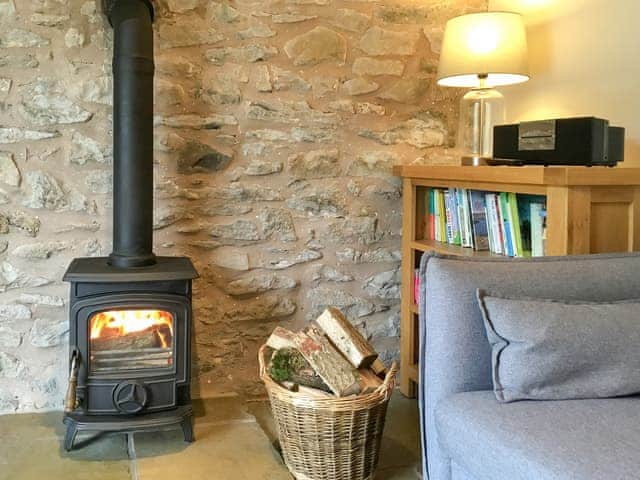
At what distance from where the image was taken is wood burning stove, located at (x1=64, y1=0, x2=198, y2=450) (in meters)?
2.49

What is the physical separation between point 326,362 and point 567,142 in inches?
A: 43.1

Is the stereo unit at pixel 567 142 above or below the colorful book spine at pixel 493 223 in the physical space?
above

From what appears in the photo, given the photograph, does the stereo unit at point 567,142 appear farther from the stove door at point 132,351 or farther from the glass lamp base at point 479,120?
the stove door at point 132,351

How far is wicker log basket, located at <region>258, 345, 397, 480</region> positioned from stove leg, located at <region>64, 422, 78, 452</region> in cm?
71

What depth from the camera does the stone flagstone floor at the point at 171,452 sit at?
7.72 feet

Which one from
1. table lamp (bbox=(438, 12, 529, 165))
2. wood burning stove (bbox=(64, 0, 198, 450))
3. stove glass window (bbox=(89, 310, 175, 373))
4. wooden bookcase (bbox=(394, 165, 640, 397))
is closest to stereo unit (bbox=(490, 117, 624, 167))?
wooden bookcase (bbox=(394, 165, 640, 397))

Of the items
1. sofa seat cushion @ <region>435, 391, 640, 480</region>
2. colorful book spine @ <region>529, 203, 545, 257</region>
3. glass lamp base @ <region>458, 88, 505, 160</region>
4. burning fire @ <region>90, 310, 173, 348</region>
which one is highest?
glass lamp base @ <region>458, 88, 505, 160</region>

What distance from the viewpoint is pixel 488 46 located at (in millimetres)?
2855

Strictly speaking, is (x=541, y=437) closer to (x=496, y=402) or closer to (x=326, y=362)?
(x=496, y=402)

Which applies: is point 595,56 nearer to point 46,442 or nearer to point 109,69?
point 109,69

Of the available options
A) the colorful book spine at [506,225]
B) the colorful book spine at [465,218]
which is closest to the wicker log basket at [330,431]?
the colorful book spine at [506,225]

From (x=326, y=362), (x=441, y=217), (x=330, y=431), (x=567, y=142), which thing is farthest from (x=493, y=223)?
(x=330, y=431)

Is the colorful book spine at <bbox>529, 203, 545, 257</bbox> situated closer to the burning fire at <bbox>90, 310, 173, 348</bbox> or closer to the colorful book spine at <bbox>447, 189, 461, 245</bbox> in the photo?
the colorful book spine at <bbox>447, 189, 461, 245</bbox>

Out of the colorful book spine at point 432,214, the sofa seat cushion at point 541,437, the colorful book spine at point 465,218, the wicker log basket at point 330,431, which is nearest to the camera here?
the sofa seat cushion at point 541,437
